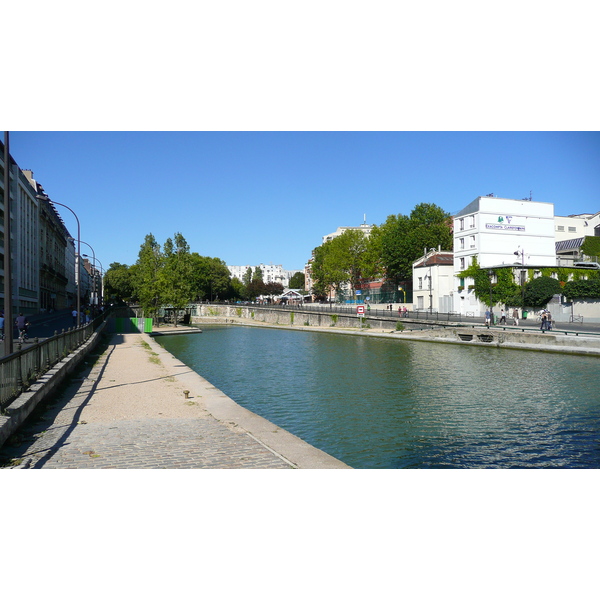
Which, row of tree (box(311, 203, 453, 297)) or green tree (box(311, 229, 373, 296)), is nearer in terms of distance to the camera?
row of tree (box(311, 203, 453, 297))

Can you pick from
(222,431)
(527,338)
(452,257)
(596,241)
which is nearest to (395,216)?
(452,257)

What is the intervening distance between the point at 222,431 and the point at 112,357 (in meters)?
18.0

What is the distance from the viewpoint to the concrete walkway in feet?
26.3

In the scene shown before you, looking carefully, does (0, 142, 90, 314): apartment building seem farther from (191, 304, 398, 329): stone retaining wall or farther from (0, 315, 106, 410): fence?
(0, 315, 106, 410): fence

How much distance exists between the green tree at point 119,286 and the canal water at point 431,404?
4066 inches

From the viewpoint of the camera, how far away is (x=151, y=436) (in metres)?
9.60

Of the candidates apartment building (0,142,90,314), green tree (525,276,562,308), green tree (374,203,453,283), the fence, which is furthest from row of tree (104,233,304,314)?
the fence

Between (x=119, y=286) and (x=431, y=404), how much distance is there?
123 metres

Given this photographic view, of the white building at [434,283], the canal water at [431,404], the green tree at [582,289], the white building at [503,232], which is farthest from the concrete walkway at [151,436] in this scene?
the white building at [434,283]

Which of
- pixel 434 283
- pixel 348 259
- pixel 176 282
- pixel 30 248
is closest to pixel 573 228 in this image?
pixel 434 283

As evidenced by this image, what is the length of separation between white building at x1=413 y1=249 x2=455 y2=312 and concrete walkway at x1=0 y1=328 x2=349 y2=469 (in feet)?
149

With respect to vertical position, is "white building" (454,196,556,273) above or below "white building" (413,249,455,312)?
above

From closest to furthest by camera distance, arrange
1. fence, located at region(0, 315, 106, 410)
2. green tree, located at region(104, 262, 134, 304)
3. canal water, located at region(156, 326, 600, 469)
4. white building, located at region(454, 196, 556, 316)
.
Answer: fence, located at region(0, 315, 106, 410), canal water, located at region(156, 326, 600, 469), white building, located at region(454, 196, 556, 316), green tree, located at region(104, 262, 134, 304)

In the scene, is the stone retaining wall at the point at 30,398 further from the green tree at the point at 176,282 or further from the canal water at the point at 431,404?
the green tree at the point at 176,282
